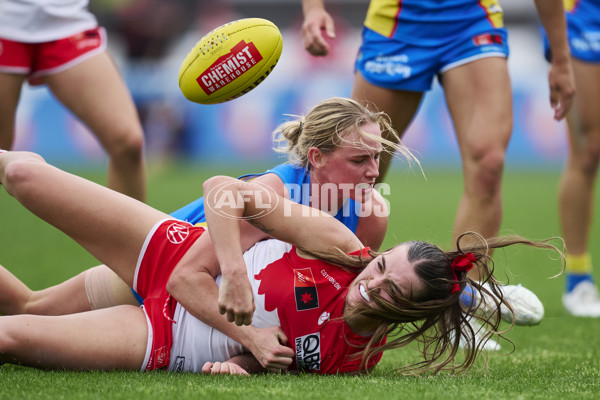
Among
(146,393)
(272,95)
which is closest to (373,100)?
(146,393)

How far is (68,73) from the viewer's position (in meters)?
4.51

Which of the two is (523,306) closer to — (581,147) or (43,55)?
(581,147)

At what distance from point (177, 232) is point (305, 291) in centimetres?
63

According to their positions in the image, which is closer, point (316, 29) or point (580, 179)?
point (316, 29)

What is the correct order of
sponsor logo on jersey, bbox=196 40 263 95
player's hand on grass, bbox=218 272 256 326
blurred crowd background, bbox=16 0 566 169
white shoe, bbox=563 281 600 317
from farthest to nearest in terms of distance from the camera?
blurred crowd background, bbox=16 0 566 169 < white shoe, bbox=563 281 600 317 < sponsor logo on jersey, bbox=196 40 263 95 < player's hand on grass, bbox=218 272 256 326

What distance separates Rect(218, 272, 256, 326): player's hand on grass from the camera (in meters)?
2.77

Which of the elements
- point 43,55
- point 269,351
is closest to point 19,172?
point 269,351

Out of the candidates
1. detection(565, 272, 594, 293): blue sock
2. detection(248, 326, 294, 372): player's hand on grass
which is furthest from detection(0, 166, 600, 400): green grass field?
detection(565, 272, 594, 293): blue sock

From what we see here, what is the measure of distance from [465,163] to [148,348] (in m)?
1.89

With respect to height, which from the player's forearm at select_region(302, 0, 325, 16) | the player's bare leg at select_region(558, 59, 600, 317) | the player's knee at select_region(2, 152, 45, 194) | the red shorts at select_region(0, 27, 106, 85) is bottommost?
the player's bare leg at select_region(558, 59, 600, 317)

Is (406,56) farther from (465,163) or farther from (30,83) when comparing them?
(30,83)

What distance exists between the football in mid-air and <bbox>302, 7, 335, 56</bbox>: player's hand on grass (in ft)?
1.57

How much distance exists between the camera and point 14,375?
114 inches

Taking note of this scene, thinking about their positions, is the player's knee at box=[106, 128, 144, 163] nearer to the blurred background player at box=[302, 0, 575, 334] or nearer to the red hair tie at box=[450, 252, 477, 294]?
the blurred background player at box=[302, 0, 575, 334]
